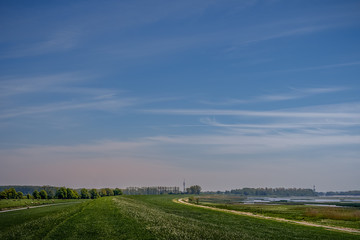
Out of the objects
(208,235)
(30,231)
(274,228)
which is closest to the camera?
(208,235)

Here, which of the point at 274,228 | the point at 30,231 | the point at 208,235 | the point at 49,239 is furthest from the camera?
the point at 274,228

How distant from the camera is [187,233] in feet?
106

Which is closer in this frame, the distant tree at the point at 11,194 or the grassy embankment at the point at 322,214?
the grassy embankment at the point at 322,214

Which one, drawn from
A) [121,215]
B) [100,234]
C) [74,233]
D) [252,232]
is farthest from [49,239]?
[252,232]

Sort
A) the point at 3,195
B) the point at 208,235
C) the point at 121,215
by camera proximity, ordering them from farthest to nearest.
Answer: the point at 3,195
the point at 121,215
the point at 208,235

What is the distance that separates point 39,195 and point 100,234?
427 ft

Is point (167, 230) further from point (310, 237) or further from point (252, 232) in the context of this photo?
point (310, 237)

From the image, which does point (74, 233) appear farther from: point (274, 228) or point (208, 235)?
point (274, 228)

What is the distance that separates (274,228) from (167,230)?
15568 mm

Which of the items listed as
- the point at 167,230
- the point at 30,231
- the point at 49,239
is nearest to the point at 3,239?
the point at 30,231

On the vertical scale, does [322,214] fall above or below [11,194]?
above

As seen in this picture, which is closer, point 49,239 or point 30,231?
point 49,239

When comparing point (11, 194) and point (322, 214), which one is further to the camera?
point (11, 194)

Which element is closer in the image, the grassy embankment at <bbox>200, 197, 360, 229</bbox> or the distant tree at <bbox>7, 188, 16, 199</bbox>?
the grassy embankment at <bbox>200, 197, 360, 229</bbox>
